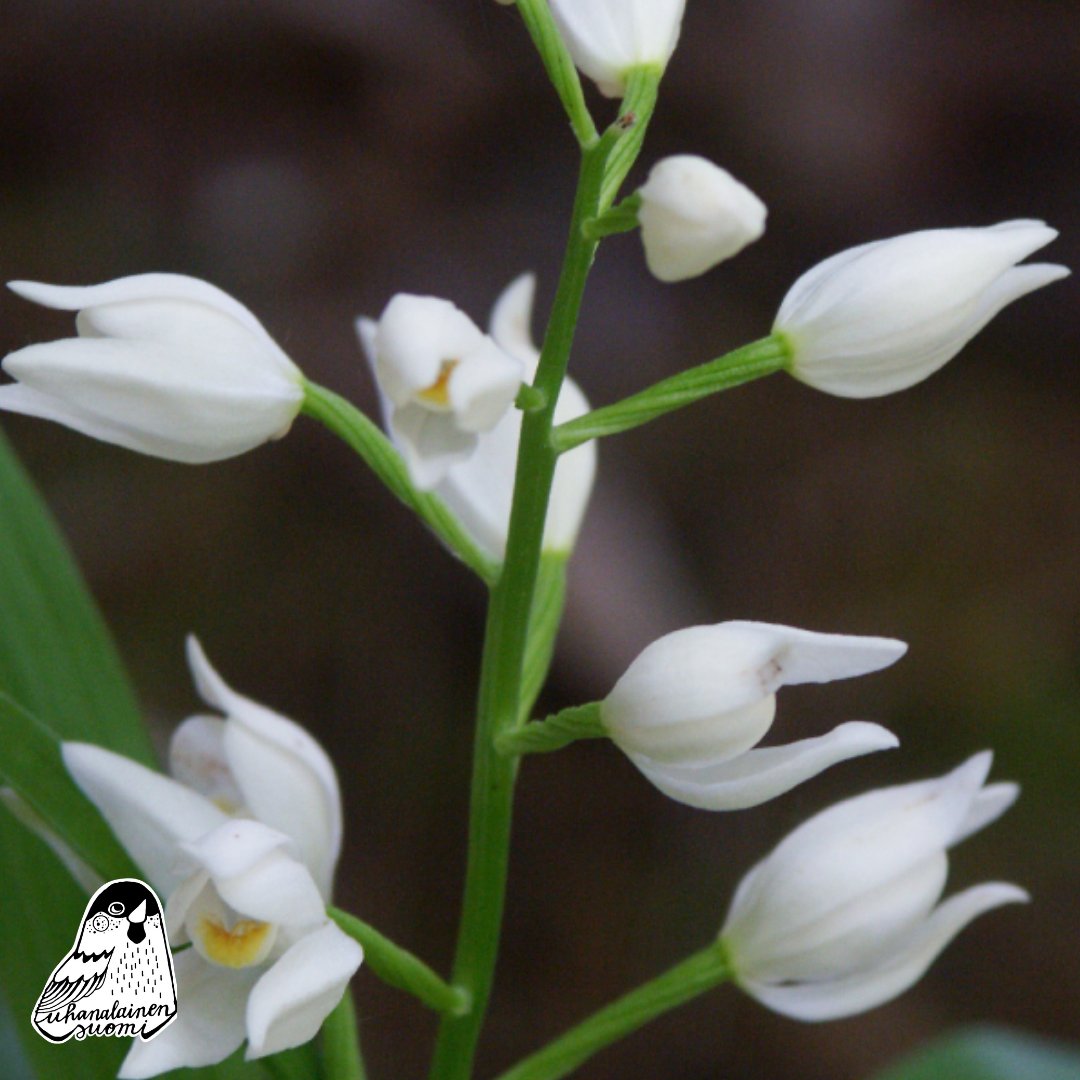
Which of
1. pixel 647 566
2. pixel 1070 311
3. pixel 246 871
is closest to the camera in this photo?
pixel 246 871

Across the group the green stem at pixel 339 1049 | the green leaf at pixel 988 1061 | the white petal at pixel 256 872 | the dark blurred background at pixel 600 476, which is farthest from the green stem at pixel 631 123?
the dark blurred background at pixel 600 476

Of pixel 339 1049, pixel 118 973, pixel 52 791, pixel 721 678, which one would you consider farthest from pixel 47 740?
pixel 721 678

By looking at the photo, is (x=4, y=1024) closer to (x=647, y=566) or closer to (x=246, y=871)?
(x=246, y=871)

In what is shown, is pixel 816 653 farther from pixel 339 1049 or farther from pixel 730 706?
pixel 339 1049

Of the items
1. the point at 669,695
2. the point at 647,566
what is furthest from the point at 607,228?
the point at 647,566

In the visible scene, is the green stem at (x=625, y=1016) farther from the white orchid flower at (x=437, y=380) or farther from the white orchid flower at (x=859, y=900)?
the white orchid flower at (x=437, y=380)

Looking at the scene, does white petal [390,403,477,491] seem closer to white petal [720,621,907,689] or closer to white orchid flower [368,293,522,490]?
white orchid flower [368,293,522,490]

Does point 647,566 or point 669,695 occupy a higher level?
point 669,695
